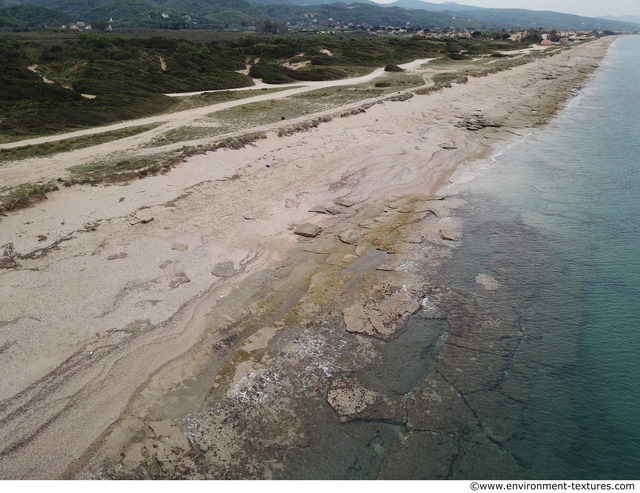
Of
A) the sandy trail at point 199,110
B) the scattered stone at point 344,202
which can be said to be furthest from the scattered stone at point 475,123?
the scattered stone at point 344,202

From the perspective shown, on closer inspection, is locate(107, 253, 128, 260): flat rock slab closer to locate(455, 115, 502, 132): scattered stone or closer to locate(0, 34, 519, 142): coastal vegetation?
locate(0, 34, 519, 142): coastal vegetation

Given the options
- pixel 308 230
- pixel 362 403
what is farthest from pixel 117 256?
pixel 362 403

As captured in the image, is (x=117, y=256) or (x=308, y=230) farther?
(x=308, y=230)

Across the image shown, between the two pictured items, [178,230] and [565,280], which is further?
[178,230]

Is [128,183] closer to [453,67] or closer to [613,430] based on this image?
[613,430]

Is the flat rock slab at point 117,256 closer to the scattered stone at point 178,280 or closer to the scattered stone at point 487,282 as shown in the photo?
the scattered stone at point 178,280

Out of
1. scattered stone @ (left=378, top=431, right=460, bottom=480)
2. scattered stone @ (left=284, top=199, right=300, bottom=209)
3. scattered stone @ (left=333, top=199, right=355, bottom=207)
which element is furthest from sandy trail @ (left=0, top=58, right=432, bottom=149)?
scattered stone @ (left=378, top=431, right=460, bottom=480)

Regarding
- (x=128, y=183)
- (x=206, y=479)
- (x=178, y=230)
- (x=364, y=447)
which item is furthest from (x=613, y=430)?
(x=128, y=183)

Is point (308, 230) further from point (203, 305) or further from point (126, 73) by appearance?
point (126, 73)

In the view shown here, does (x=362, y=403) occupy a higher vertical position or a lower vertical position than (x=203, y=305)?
lower
